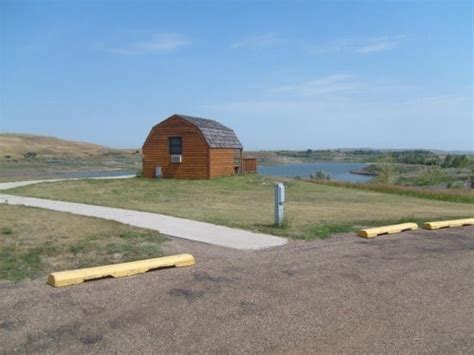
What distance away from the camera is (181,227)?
973 centimetres

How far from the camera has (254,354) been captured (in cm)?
390

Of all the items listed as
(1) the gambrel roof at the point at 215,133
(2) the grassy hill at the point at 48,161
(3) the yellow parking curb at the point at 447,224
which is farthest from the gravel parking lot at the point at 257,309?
(2) the grassy hill at the point at 48,161

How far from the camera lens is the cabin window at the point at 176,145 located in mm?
26906

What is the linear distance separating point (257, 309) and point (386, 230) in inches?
215

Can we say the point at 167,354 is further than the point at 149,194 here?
No

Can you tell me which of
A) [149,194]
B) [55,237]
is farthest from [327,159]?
[55,237]

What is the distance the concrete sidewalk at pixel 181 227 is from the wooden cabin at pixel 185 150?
12995 millimetres

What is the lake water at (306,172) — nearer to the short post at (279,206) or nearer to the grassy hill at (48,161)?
the grassy hill at (48,161)

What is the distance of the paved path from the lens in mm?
8375

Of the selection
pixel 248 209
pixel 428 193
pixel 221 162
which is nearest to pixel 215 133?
pixel 221 162

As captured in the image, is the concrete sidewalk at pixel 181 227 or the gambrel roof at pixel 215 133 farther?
the gambrel roof at pixel 215 133

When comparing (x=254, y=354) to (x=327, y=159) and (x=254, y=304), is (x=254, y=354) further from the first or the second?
(x=327, y=159)

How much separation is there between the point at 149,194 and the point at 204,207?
16.2 ft

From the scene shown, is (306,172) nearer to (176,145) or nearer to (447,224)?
(176,145)
